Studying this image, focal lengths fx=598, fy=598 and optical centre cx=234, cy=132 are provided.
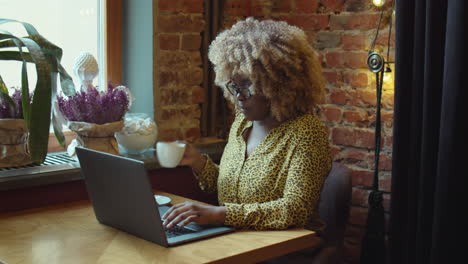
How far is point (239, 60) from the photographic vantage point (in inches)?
82.4

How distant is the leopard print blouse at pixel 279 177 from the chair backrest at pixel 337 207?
0.19m

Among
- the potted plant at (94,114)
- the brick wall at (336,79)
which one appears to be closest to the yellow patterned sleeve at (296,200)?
the brick wall at (336,79)

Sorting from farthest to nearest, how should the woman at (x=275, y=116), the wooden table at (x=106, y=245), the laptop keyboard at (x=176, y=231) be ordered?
the woman at (x=275, y=116) → the laptop keyboard at (x=176, y=231) → the wooden table at (x=106, y=245)

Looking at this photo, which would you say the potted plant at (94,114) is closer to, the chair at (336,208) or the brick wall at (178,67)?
the brick wall at (178,67)

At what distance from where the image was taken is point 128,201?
1774mm

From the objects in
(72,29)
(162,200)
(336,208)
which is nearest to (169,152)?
(162,200)

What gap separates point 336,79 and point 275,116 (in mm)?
627

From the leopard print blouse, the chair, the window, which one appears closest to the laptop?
the leopard print blouse

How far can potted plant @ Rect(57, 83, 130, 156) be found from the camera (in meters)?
2.22

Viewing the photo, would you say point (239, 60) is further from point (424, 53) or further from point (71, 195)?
point (71, 195)

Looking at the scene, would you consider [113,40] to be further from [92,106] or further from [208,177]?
[208,177]

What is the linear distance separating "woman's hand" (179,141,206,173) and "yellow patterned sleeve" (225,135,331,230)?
410 millimetres

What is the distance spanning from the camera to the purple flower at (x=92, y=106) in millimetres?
2215

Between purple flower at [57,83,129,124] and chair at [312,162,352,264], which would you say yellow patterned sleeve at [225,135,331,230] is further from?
purple flower at [57,83,129,124]
